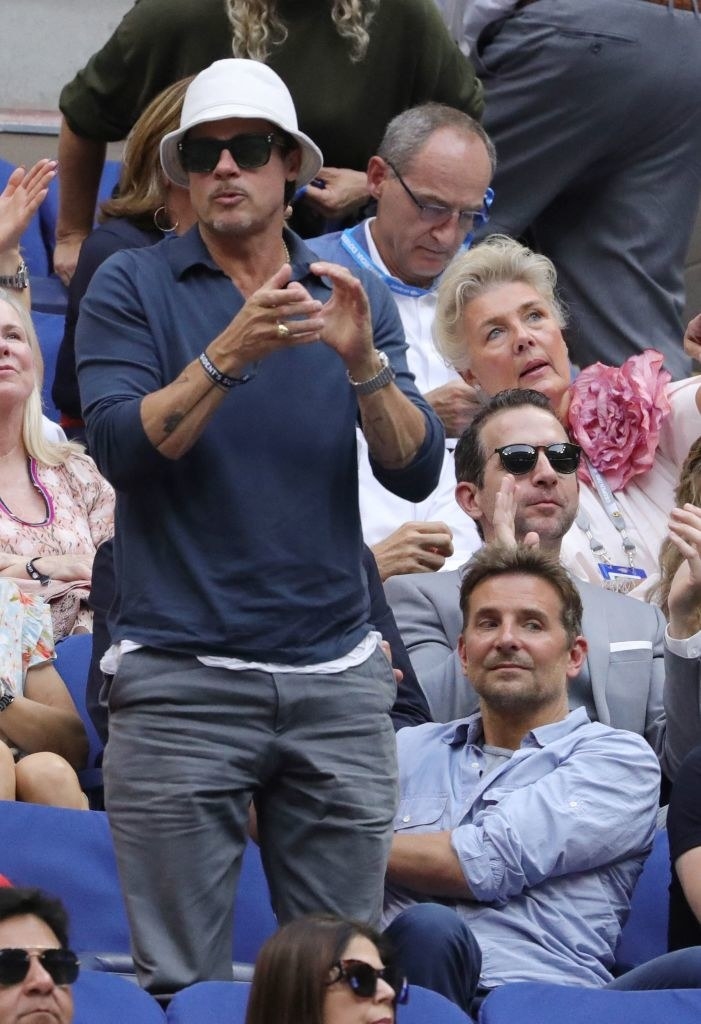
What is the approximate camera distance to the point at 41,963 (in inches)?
104

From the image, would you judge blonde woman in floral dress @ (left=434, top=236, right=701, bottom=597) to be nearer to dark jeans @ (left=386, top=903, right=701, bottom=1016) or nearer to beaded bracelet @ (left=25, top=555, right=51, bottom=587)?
beaded bracelet @ (left=25, top=555, right=51, bottom=587)

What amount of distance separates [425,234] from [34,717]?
1.70m

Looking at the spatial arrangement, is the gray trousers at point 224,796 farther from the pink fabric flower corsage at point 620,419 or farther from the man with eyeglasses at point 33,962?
the pink fabric flower corsage at point 620,419

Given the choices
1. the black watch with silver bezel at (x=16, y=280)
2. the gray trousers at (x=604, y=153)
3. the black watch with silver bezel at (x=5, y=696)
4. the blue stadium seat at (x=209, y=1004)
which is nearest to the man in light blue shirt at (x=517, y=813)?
the blue stadium seat at (x=209, y=1004)

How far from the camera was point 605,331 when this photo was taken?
5879 millimetres

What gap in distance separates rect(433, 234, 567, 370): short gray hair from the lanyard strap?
0.42m

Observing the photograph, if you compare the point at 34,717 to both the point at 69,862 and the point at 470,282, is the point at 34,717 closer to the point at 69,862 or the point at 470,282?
the point at 69,862

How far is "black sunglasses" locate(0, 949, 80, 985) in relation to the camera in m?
2.62

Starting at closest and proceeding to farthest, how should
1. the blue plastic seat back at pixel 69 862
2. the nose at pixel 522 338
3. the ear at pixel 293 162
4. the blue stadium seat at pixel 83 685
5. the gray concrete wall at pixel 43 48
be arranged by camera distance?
the ear at pixel 293 162 → the blue plastic seat back at pixel 69 862 → the blue stadium seat at pixel 83 685 → the nose at pixel 522 338 → the gray concrete wall at pixel 43 48

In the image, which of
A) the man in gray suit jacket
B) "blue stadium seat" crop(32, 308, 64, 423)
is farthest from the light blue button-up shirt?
"blue stadium seat" crop(32, 308, 64, 423)

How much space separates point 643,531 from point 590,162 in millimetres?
1568

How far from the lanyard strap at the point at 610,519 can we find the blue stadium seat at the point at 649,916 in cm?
102

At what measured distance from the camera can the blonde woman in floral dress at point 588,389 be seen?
15.2 feet

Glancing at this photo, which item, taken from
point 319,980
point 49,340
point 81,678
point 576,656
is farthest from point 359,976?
point 49,340
